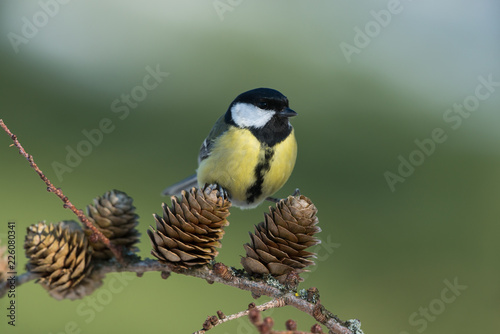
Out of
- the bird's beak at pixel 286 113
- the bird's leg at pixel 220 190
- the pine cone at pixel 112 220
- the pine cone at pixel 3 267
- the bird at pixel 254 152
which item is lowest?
the pine cone at pixel 3 267

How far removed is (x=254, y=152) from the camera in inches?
47.8

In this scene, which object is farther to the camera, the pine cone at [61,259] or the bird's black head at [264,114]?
the bird's black head at [264,114]

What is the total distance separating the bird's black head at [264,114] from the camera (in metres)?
1.18

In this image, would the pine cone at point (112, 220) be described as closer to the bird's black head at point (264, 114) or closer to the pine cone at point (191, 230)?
the pine cone at point (191, 230)

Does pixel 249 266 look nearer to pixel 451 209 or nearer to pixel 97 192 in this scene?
pixel 97 192

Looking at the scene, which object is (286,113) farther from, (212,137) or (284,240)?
(284,240)

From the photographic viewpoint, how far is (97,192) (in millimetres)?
2086

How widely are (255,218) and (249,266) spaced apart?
4.89 feet

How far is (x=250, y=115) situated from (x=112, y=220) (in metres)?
0.53

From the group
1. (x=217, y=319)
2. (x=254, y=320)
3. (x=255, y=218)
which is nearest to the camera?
(x=254, y=320)

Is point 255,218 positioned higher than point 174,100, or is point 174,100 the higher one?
point 174,100

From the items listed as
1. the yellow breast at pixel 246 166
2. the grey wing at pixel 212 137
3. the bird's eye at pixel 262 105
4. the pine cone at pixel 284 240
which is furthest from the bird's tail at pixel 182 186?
the pine cone at pixel 284 240

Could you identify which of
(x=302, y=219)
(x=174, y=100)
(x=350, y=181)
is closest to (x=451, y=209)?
(x=350, y=181)

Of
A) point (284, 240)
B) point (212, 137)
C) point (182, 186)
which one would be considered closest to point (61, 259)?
point (284, 240)
